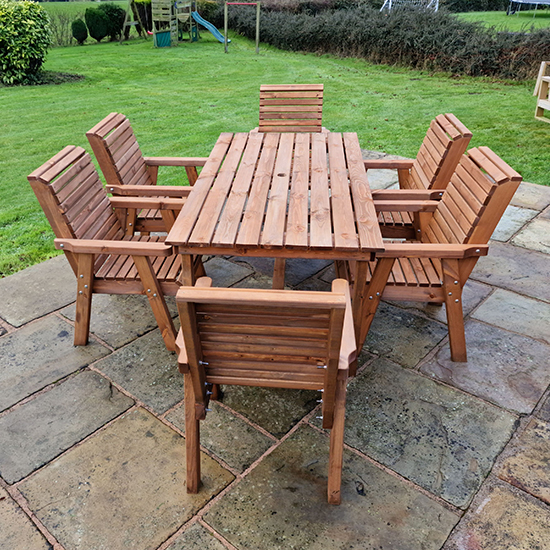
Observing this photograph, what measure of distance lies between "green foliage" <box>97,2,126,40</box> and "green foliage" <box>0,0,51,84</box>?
26.2ft

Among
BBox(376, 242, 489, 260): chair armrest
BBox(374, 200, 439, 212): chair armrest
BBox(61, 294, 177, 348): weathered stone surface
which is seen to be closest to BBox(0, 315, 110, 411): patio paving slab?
BBox(61, 294, 177, 348): weathered stone surface

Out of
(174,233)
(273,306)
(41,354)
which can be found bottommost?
(41,354)

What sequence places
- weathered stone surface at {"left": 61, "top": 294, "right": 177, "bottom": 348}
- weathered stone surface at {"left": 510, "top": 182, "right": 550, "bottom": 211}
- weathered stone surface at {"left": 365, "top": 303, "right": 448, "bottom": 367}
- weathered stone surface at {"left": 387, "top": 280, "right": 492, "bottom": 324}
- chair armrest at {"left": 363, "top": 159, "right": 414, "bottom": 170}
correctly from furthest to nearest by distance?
weathered stone surface at {"left": 510, "top": 182, "right": 550, "bottom": 211} < chair armrest at {"left": 363, "top": 159, "right": 414, "bottom": 170} < weathered stone surface at {"left": 387, "top": 280, "right": 492, "bottom": 324} < weathered stone surface at {"left": 61, "top": 294, "right": 177, "bottom": 348} < weathered stone surface at {"left": 365, "top": 303, "right": 448, "bottom": 367}

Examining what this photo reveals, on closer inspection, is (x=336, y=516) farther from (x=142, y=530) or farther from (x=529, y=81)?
(x=529, y=81)

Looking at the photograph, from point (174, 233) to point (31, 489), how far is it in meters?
1.31

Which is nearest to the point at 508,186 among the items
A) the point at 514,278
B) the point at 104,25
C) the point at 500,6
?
the point at 514,278

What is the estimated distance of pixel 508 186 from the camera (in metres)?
2.40

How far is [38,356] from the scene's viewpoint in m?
2.89

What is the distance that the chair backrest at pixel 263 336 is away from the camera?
60.1 inches

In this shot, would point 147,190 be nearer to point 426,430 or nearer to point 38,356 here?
point 38,356

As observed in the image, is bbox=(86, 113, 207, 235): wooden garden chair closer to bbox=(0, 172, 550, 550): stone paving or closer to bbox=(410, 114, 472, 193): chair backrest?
bbox=(0, 172, 550, 550): stone paving

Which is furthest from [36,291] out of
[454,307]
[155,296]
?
[454,307]

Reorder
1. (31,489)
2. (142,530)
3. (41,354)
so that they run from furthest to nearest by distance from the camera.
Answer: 1. (41,354)
2. (31,489)
3. (142,530)

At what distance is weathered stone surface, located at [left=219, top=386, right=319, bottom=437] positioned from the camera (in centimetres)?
243
